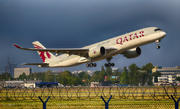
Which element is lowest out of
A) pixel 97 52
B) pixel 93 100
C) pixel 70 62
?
pixel 93 100

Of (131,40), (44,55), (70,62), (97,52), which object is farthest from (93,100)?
(44,55)

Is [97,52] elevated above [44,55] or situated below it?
below

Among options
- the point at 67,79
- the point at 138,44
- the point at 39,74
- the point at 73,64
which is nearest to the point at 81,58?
the point at 73,64

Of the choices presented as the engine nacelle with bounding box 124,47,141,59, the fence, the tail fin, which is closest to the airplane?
the engine nacelle with bounding box 124,47,141,59

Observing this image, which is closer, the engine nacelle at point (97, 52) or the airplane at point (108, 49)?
the airplane at point (108, 49)

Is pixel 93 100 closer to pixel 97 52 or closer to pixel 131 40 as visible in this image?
pixel 131 40

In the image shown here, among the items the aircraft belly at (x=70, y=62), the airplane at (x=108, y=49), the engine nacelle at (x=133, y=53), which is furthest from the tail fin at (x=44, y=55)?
the engine nacelle at (x=133, y=53)

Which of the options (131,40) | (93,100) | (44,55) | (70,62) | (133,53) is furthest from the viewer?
(44,55)

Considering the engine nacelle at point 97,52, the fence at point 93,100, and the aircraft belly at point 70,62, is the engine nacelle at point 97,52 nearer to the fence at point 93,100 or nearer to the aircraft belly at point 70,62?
the aircraft belly at point 70,62

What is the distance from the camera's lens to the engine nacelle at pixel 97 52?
43634 mm

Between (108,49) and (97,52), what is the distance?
201 cm

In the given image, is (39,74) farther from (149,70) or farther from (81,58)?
(81,58)

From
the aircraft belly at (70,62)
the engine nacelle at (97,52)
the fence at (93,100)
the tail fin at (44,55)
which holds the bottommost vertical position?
the fence at (93,100)

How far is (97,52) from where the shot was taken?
144 ft
